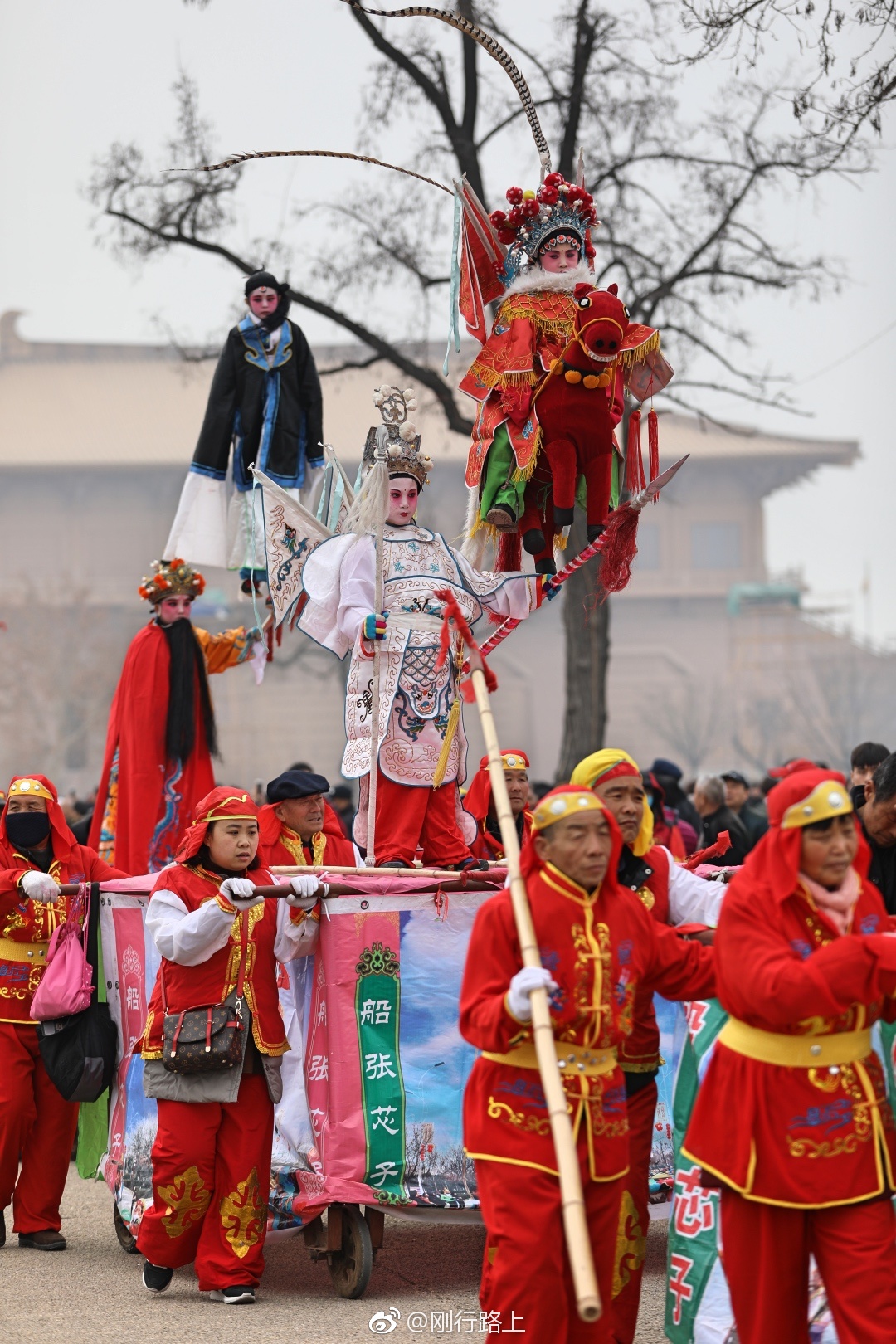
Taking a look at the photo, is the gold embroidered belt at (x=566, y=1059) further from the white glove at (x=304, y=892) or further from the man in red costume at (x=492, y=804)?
the man in red costume at (x=492, y=804)

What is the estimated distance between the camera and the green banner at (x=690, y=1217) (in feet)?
14.3

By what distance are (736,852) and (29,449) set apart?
31.0m

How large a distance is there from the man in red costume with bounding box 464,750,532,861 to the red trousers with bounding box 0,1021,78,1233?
1.73 meters

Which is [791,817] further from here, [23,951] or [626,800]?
[23,951]

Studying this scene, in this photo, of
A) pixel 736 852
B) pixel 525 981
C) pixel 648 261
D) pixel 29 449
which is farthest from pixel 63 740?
pixel 525 981

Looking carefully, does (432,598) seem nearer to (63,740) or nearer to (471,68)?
(471,68)

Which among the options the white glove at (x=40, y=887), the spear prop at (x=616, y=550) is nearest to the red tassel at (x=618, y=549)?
the spear prop at (x=616, y=550)

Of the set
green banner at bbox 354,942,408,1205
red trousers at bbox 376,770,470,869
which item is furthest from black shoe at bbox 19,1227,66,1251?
red trousers at bbox 376,770,470,869

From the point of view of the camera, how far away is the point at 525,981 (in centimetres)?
351

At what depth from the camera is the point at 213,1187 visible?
5379mm

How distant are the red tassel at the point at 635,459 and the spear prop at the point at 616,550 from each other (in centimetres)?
10

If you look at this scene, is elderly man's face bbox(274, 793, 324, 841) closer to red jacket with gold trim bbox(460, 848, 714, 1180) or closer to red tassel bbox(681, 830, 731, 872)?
red tassel bbox(681, 830, 731, 872)

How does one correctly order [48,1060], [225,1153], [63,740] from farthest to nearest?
[63,740] < [48,1060] < [225,1153]

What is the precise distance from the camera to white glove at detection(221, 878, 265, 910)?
507 cm
